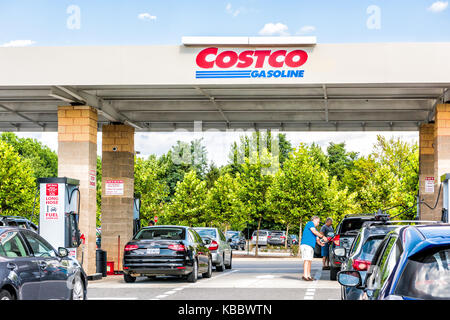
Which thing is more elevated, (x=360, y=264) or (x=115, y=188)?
(x=115, y=188)

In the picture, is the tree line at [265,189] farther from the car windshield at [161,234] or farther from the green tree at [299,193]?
the car windshield at [161,234]

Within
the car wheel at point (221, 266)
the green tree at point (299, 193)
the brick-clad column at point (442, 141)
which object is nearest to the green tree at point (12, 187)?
the green tree at point (299, 193)

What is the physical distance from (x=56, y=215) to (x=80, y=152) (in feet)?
7.45

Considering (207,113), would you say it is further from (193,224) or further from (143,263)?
(193,224)

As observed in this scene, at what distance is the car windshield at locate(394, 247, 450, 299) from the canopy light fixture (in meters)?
15.1

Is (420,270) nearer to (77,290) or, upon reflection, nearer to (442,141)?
(77,290)

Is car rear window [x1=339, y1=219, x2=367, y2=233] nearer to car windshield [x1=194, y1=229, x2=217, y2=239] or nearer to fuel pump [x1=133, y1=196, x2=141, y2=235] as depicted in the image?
car windshield [x1=194, y1=229, x2=217, y2=239]

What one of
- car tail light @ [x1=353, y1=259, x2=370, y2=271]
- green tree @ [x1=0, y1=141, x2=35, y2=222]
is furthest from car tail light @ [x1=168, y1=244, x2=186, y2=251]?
green tree @ [x1=0, y1=141, x2=35, y2=222]

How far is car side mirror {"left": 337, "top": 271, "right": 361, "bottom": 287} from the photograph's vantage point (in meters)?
6.16

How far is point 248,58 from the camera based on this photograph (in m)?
19.8

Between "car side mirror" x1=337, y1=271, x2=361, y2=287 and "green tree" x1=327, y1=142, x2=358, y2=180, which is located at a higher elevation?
"green tree" x1=327, y1=142, x2=358, y2=180

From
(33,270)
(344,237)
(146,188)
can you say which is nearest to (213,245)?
(344,237)
